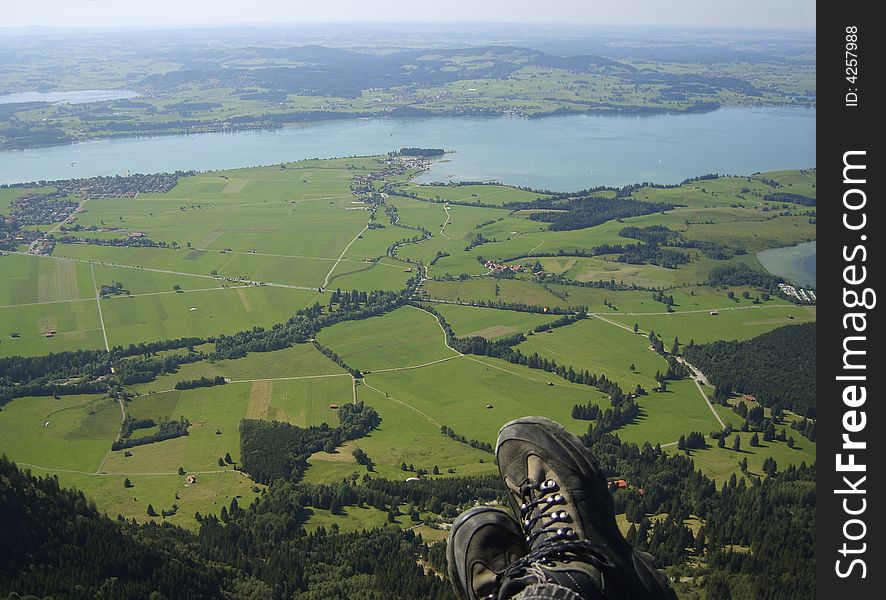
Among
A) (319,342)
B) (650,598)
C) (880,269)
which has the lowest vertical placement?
(319,342)

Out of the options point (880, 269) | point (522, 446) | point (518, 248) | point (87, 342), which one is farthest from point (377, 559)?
point (518, 248)

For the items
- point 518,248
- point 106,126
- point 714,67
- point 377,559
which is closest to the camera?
point 377,559

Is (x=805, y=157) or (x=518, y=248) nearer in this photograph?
(x=518, y=248)

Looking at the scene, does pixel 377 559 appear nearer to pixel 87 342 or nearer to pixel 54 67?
pixel 87 342

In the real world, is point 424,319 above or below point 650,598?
below

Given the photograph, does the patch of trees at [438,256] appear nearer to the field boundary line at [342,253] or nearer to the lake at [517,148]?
the field boundary line at [342,253]

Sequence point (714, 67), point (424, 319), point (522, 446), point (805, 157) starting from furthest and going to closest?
point (714, 67) < point (805, 157) < point (424, 319) < point (522, 446)

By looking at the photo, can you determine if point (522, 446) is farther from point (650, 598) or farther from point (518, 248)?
point (518, 248)

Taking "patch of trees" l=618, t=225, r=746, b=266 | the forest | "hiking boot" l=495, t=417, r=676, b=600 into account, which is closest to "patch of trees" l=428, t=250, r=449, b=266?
"patch of trees" l=618, t=225, r=746, b=266
